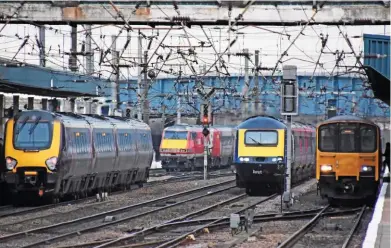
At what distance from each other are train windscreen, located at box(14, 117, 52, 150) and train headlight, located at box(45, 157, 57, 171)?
0.40 meters

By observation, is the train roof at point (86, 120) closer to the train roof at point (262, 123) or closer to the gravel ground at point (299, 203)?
the train roof at point (262, 123)

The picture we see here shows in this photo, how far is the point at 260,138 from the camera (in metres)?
32.4

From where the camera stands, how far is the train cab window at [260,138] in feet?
106

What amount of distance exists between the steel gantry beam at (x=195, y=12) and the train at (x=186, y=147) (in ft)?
111

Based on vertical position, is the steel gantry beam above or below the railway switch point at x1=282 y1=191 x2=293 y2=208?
above

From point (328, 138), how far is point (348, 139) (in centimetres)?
61

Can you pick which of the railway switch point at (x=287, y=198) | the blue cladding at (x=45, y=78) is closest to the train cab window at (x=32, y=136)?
the blue cladding at (x=45, y=78)

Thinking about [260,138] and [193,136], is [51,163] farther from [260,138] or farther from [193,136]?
[193,136]

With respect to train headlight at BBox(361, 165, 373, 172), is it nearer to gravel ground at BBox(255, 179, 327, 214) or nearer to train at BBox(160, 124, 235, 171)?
gravel ground at BBox(255, 179, 327, 214)

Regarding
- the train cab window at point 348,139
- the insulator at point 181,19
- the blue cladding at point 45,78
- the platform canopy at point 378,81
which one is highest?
the insulator at point 181,19

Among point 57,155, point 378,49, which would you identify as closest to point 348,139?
point 378,49

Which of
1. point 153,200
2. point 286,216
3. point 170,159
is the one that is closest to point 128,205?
point 153,200

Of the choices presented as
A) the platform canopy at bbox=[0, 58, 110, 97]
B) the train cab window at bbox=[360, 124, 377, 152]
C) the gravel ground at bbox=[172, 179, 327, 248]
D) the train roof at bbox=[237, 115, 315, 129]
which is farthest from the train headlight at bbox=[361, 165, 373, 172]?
the platform canopy at bbox=[0, 58, 110, 97]

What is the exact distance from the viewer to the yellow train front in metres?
26.9
